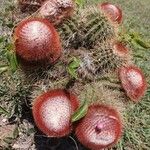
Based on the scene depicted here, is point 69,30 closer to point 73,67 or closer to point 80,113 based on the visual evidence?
point 73,67

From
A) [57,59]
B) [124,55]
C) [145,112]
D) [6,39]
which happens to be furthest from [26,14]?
[145,112]

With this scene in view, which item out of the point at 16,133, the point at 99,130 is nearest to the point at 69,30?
the point at 99,130

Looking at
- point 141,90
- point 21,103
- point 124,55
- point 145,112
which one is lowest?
point 145,112

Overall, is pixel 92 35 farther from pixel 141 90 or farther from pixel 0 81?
pixel 0 81

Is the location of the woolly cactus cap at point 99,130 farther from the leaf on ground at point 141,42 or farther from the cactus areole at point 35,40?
the leaf on ground at point 141,42

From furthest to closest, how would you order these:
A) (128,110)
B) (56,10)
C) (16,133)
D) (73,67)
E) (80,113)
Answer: (128,110) → (16,133) → (56,10) → (73,67) → (80,113)

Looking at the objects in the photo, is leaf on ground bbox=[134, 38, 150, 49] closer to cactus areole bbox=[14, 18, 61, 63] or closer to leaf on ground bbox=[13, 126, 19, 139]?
cactus areole bbox=[14, 18, 61, 63]
